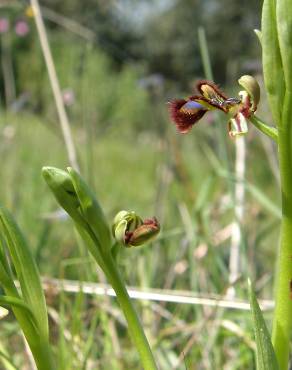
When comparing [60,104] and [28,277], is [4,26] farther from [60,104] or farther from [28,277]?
[28,277]

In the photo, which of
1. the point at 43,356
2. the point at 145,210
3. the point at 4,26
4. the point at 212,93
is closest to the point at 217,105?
the point at 212,93

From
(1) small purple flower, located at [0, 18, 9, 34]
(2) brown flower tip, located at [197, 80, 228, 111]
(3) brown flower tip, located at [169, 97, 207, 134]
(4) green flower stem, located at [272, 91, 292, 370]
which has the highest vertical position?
(1) small purple flower, located at [0, 18, 9, 34]

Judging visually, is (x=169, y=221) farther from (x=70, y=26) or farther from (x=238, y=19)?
(x=238, y=19)

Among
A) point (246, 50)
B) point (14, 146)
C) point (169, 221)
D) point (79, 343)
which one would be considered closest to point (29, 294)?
point (79, 343)

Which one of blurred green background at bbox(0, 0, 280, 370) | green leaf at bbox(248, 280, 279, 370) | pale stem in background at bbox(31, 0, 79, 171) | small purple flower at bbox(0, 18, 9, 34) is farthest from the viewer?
small purple flower at bbox(0, 18, 9, 34)

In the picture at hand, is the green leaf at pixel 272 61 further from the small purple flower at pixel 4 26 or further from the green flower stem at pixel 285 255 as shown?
the small purple flower at pixel 4 26

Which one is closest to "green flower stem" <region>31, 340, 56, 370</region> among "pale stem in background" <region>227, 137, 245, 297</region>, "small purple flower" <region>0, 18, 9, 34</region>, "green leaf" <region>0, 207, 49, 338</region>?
"green leaf" <region>0, 207, 49, 338</region>

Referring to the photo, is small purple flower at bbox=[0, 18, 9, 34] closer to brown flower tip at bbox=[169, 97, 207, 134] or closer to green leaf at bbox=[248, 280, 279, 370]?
brown flower tip at bbox=[169, 97, 207, 134]
